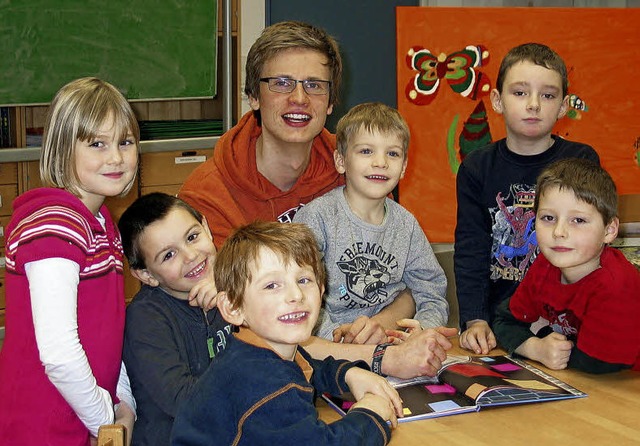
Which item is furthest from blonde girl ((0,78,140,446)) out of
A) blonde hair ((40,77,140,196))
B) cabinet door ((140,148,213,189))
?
cabinet door ((140,148,213,189))

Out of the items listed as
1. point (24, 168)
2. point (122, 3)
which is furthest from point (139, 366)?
point (122, 3)

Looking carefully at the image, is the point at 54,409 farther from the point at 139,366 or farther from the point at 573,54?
the point at 573,54

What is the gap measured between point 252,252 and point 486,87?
9.87 feet

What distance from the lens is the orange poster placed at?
4.14m

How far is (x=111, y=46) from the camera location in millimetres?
3990

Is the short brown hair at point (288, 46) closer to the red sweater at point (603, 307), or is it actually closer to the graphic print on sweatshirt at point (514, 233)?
the graphic print on sweatshirt at point (514, 233)

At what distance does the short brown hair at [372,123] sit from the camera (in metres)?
2.12

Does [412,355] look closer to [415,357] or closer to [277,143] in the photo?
[415,357]

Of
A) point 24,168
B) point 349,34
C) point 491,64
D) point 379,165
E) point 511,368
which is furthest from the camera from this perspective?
point 349,34

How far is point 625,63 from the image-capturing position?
4.27 meters

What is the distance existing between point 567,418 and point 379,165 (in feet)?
2.73

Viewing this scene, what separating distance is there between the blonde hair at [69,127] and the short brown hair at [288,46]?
66 centimetres

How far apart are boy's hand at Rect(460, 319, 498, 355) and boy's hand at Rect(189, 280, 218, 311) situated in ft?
2.04

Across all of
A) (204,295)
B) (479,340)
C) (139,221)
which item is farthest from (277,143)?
(479,340)
